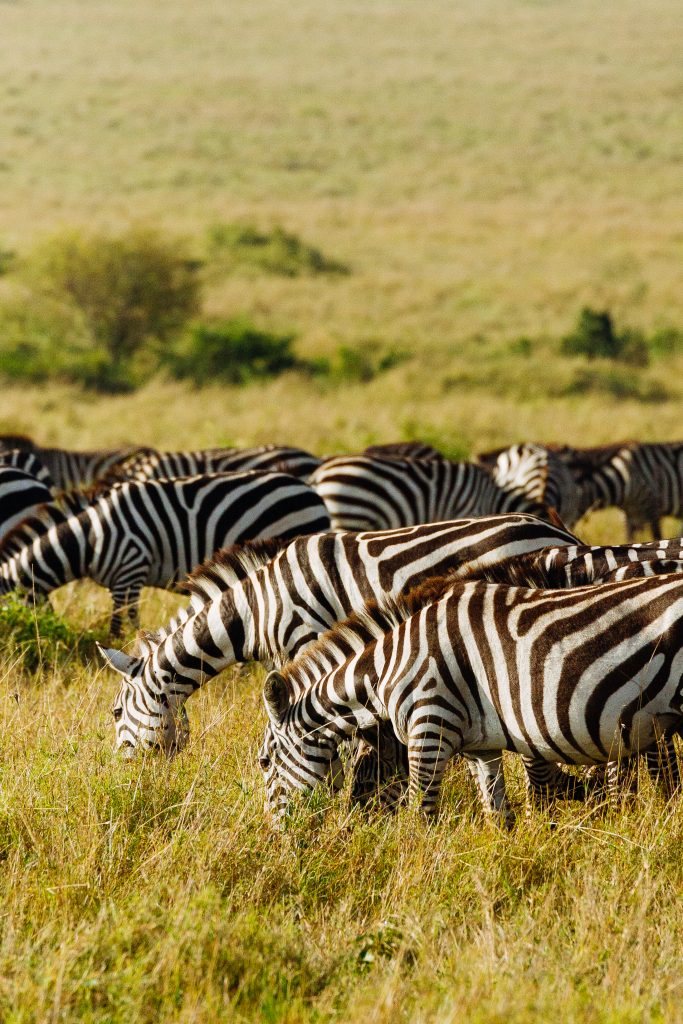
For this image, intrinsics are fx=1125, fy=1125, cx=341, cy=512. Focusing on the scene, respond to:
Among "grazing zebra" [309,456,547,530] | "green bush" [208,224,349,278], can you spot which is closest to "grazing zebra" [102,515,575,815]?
"grazing zebra" [309,456,547,530]

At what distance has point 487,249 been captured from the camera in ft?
135

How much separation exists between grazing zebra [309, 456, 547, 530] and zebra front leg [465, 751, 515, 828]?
5382 millimetres

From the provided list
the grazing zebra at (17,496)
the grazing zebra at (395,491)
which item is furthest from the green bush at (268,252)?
the grazing zebra at (17,496)

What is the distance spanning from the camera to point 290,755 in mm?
4844

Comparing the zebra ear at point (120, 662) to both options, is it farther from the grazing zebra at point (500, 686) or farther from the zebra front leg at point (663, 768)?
the zebra front leg at point (663, 768)

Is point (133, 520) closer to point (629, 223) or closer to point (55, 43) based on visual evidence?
point (629, 223)

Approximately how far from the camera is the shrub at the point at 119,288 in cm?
2925

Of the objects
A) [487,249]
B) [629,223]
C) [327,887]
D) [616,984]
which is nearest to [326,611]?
[327,887]

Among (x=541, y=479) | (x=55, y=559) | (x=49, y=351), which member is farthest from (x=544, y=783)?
(x=49, y=351)

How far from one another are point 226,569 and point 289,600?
0.58m

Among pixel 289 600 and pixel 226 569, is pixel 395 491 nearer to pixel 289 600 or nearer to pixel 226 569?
pixel 226 569

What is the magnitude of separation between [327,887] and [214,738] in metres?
1.55

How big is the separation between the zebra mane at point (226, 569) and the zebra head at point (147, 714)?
1.89 feet

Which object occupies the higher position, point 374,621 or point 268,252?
point 268,252
